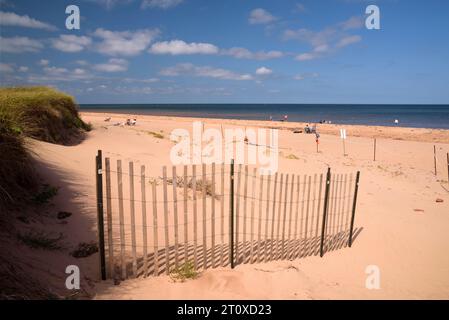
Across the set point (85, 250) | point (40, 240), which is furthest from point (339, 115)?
point (40, 240)

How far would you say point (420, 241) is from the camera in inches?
349

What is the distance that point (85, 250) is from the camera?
225 inches

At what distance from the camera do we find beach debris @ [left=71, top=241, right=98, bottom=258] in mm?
5613

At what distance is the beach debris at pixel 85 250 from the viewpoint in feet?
18.4

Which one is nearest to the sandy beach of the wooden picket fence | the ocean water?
the wooden picket fence

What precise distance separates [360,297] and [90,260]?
4430 millimetres

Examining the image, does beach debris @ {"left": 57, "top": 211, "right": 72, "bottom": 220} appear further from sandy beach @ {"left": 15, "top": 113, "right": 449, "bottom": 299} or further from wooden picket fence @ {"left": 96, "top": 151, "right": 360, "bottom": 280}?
wooden picket fence @ {"left": 96, "top": 151, "right": 360, "bottom": 280}

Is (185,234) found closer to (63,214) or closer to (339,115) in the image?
(63,214)

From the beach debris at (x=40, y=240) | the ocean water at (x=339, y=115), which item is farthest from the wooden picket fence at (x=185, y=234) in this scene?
the ocean water at (x=339, y=115)

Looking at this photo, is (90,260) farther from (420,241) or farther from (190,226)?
(420,241)
